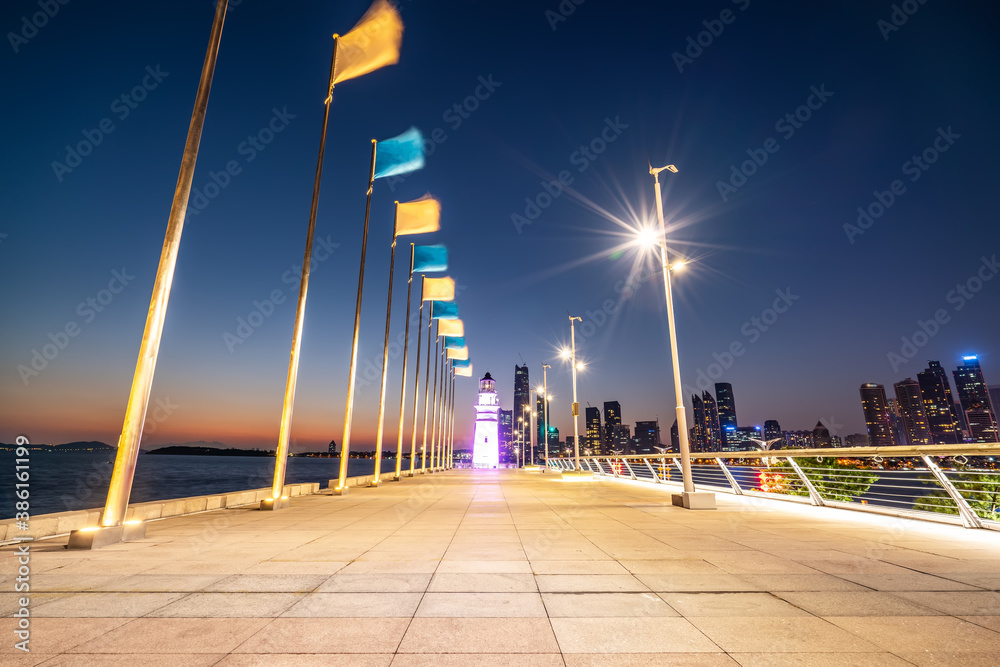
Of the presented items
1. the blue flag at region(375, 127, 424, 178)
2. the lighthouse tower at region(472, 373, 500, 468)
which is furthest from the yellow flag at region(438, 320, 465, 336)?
the lighthouse tower at region(472, 373, 500, 468)

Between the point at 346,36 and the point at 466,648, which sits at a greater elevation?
the point at 346,36

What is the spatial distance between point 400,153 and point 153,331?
13889 mm

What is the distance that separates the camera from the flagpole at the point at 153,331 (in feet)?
24.9

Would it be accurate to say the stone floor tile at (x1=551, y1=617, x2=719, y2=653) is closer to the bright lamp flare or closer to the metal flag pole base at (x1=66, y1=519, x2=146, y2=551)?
the metal flag pole base at (x1=66, y1=519, x2=146, y2=551)

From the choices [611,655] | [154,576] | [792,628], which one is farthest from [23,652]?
[792,628]

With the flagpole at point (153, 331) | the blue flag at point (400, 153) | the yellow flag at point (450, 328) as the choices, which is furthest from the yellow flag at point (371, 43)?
the yellow flag at point (450, 328)

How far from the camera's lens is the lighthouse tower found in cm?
8869

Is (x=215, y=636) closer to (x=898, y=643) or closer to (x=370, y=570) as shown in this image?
(x=370, y=570)

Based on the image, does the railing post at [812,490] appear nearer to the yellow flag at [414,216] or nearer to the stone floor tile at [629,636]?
the stone floor tile at [629,636]

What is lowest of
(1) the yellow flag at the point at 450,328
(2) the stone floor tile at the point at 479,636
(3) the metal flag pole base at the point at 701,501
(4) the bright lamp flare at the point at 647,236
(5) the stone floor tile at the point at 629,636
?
(2) the stone floor tile at the point at 479,636

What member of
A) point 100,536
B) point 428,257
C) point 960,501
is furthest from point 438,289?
point 960,501

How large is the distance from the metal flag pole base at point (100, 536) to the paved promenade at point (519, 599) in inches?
12.4

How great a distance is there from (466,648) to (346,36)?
1738 centimetres

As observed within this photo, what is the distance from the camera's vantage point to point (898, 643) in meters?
3.44
